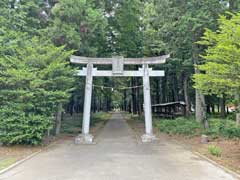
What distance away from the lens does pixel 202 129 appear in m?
17.4

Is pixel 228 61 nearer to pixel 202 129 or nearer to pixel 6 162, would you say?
pixel 6 162

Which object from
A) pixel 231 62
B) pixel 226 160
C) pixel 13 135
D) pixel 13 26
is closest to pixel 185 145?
pixel 226 160

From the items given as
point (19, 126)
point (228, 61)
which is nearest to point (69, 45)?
point (19, 126)

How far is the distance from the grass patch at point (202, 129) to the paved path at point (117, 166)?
3.60 m

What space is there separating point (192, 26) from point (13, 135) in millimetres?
10928

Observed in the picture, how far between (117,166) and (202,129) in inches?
368

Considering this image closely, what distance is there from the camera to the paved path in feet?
26.3

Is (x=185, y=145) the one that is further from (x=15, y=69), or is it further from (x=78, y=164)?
(x=15, y=69)

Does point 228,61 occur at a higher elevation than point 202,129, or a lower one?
higher

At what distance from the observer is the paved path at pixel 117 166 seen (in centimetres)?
801

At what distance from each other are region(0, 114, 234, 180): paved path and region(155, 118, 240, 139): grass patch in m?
3.60

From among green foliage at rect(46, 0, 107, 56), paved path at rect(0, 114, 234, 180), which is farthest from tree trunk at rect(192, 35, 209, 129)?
paved path at rect(0, 114, 234, 180)

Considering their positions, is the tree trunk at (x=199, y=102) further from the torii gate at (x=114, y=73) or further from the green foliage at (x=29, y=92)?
the green foliage at (x=29, y=92)

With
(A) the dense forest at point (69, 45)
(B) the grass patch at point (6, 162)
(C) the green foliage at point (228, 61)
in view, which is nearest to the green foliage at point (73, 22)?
(A) the dense forest at point (69, 45)
